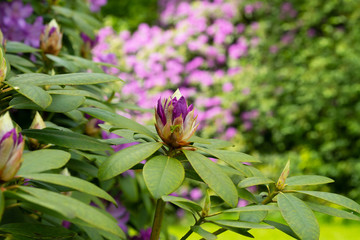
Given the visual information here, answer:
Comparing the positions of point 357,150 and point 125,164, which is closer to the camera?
point 125,164

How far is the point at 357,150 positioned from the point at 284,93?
1.05 meters

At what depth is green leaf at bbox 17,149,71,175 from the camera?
678 mm

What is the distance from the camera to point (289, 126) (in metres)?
5.23

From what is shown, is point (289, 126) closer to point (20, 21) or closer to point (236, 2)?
point (236, 2)

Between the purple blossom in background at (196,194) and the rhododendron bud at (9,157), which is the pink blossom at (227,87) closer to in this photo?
the purple blossom in background at (196,194)

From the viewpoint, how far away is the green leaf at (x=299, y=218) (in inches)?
29.5

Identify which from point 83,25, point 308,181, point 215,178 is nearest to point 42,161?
point 215,178

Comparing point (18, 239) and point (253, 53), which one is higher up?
point (253, 53)

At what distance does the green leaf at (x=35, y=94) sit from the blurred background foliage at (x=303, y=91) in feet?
15.0

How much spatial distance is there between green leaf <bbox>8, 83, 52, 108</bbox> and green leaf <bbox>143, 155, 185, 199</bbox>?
0.20m

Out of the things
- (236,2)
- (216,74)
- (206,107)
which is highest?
(236,2)

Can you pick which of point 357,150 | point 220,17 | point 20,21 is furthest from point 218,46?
point 20,21

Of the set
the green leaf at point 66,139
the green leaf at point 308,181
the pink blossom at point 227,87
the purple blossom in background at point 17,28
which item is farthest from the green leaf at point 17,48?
the pink blossom at point 227,87

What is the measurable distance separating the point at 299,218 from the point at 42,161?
44 cm
